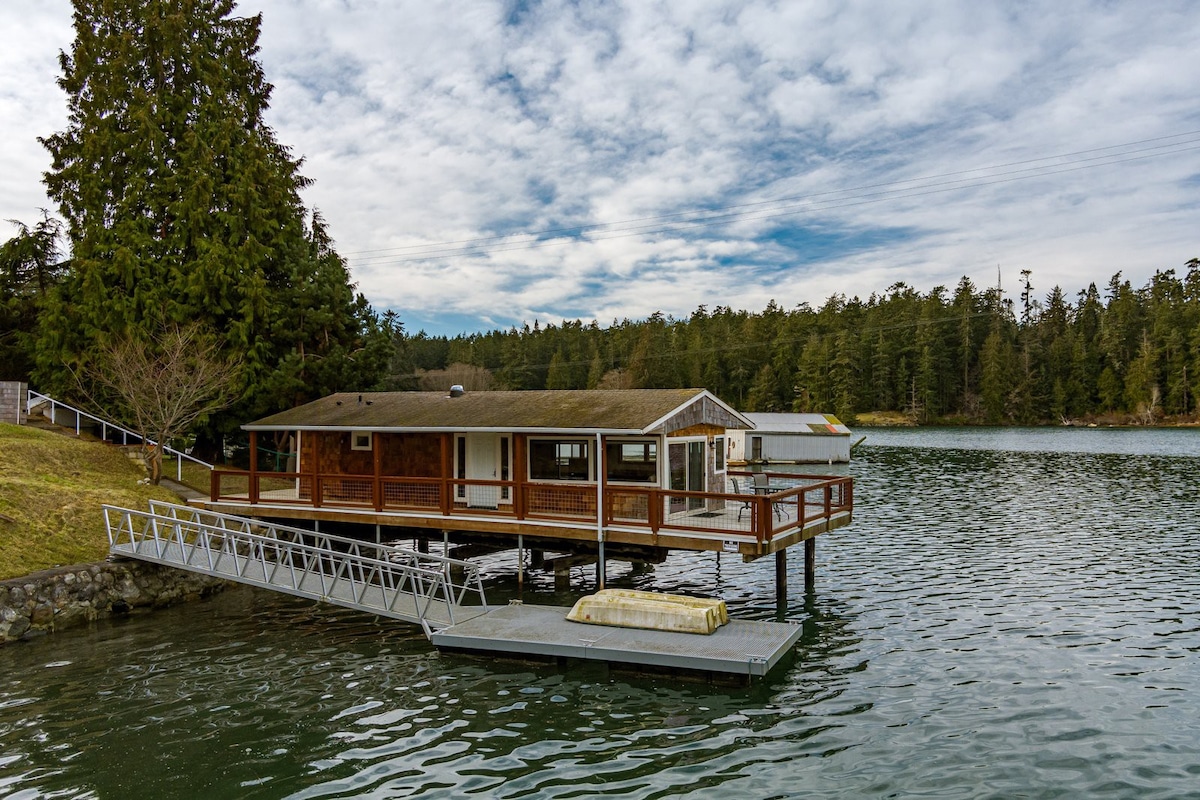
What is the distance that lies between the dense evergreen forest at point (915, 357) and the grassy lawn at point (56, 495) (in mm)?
89961

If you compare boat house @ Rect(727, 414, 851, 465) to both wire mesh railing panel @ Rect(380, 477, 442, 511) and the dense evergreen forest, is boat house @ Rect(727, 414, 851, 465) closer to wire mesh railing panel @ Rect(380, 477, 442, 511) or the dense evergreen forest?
wire mesh railing panel @ Rect(380, 477, 442, 511)

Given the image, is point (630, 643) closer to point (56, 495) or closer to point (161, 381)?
point (56, 495)

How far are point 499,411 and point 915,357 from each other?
13039 centimetres

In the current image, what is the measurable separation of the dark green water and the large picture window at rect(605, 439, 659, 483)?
3.70 m

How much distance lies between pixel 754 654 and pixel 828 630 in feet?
14.6

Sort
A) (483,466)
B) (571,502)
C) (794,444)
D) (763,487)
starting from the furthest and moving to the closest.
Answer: (794,444)
(483,466)
(763,487)
(571,502)

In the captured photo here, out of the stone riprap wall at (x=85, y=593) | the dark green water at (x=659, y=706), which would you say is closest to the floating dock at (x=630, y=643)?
the dark green water at (x=659, y=706)

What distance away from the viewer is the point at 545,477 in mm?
21812

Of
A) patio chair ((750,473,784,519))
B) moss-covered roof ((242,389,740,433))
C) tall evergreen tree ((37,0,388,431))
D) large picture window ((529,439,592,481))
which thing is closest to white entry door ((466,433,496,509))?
moss-covered roof ((242,389,740,433))

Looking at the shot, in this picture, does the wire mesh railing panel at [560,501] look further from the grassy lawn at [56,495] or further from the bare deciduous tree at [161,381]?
the bare deciduous tree at [161,381]

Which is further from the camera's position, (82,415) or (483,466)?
(82,415)

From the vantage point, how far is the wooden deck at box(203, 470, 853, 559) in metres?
18.5

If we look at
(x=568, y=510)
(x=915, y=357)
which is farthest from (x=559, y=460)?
(x=915, y=357)

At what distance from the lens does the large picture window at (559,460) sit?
21.3m
